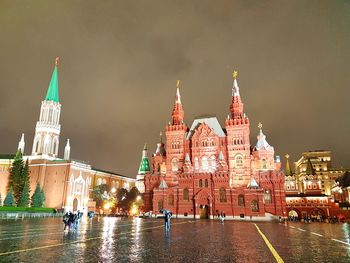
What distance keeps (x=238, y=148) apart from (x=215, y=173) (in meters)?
8.46

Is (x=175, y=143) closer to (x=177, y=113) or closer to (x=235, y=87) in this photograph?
(x=177, y=113)

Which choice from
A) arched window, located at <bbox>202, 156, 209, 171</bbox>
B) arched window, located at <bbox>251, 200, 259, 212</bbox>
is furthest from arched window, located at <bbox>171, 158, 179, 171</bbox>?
arched window, located at <bbox>251, 200, 259, 212</bbox>

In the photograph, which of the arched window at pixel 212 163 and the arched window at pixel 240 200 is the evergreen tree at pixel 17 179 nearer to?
the arched window at pixel 212 163

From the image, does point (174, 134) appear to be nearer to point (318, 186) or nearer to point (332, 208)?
point (332, 208)

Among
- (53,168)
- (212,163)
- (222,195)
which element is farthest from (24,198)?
(222,195)

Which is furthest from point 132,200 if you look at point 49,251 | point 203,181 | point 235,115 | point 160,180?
point 49,251

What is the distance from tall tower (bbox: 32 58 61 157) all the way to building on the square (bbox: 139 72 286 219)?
134 ft

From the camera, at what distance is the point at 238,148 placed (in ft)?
189

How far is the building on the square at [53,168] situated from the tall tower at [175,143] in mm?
34041

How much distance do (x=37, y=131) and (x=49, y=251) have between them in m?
85.2

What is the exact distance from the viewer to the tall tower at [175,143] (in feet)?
202

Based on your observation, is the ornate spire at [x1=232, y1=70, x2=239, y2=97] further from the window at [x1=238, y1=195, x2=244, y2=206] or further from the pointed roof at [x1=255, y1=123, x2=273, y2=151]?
the window at [x1=238, y1=195, x2=244, y2=206]

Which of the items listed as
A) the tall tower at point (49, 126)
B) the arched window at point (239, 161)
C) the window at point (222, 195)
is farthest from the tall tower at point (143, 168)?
the window at point (222, 195)

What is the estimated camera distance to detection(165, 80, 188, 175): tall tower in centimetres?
6147
